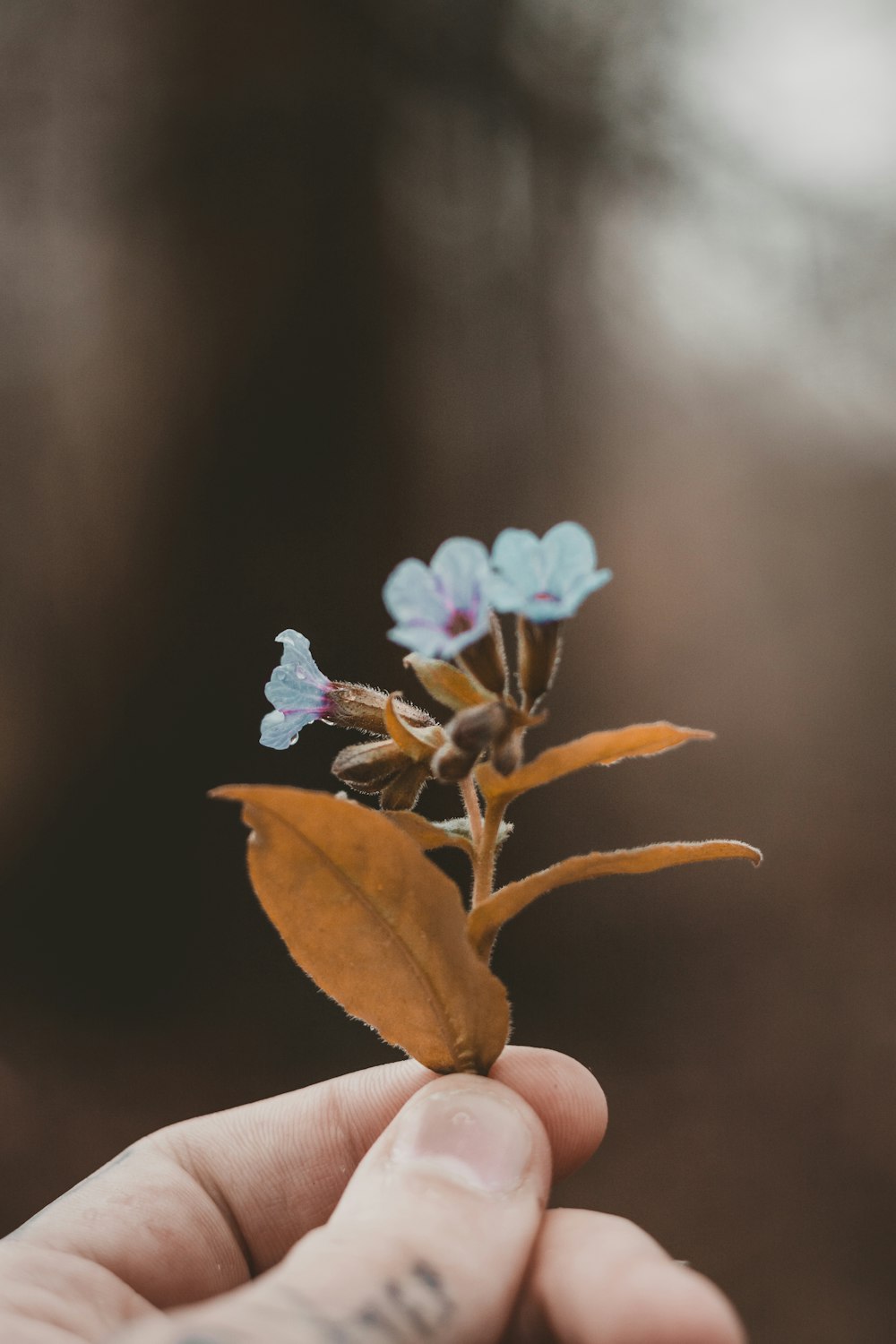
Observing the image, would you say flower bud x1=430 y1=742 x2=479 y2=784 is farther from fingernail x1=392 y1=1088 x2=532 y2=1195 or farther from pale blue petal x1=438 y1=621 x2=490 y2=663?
fingernail x1=392 y1=1088 x2=532 y2=1195

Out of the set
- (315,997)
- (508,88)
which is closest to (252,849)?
(315,997)

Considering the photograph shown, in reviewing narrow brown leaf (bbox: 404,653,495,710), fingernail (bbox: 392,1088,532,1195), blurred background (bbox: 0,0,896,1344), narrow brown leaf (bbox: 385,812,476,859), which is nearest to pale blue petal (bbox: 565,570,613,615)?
narrow brown leaf (bbox: 404,653,495,710)

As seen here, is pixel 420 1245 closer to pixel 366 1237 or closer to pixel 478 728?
pixel 366 1237

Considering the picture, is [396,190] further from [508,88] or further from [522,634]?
[522,634]

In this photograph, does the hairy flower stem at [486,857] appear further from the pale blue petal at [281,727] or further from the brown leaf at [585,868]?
the pale blue petal at [281,727]

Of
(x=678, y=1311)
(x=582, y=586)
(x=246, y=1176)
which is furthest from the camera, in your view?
(x=246, y=1176)

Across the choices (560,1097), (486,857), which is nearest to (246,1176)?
(560,1097)
